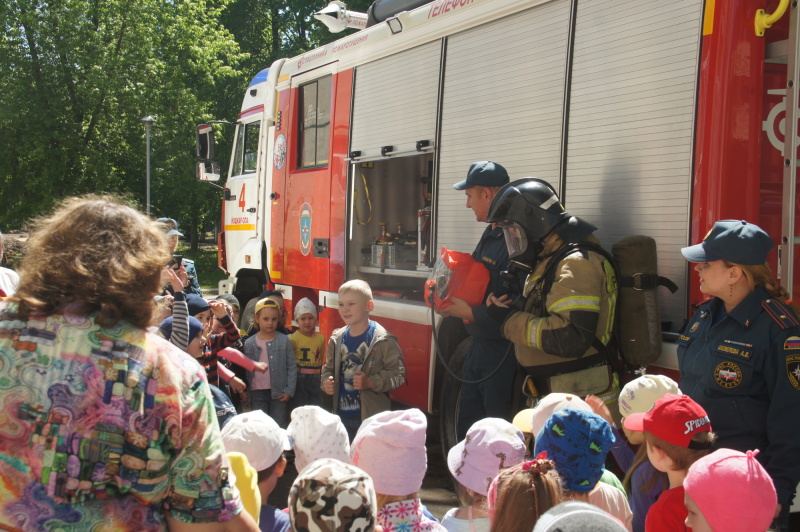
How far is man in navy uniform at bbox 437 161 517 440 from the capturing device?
13.7 feet

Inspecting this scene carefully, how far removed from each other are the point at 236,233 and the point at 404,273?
3.37 m

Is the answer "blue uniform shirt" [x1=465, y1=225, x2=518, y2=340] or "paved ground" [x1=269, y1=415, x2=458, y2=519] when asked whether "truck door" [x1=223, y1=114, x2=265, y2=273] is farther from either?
"blue uniform shirt" [x1=465, y1=225, x2=518, y2=340]

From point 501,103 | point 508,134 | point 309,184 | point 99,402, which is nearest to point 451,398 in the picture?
point 508,134

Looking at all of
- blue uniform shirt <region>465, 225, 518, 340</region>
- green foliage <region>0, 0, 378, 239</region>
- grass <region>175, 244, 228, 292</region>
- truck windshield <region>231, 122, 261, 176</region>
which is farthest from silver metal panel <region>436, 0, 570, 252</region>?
grass <region>175, 244, 228, 292</region>

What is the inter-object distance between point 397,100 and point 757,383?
11.9 ft

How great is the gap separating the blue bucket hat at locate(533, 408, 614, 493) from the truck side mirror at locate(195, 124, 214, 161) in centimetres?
720

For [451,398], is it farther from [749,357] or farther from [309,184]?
[309,184]

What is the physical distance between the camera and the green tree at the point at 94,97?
805 inches

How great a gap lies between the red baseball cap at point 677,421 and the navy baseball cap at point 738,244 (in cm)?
69

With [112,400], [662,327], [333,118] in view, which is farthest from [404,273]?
[112,400]

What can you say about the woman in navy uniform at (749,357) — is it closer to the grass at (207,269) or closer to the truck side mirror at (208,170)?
the truck side mirror at (208,170)

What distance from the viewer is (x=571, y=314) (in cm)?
348

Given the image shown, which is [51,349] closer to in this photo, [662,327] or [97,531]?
[97,531]

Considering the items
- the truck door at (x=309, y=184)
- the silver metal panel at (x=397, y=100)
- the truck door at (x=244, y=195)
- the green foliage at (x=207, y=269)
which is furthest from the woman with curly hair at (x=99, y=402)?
the green foliage at (x=207, y=269)
